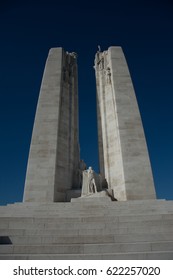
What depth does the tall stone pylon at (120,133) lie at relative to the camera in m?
12.4

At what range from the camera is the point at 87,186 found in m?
12.7

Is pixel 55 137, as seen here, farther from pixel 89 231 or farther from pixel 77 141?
pixel 89 231

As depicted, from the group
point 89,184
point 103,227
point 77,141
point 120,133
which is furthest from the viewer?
point 77,141

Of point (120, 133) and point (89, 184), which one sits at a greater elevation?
point (120, 133)

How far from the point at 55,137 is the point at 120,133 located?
14.1 ft

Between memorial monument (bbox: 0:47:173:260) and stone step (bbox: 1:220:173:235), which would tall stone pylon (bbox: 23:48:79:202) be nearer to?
memorial monument (bbox: 0:47:173:260)

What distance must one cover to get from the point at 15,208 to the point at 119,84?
1144 cm

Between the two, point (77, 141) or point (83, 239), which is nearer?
point (83, 239)

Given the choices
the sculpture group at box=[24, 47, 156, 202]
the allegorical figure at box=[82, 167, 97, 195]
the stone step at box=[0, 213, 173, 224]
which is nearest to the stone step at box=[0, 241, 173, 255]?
the stone step at box=[0, 213, 173, 224]

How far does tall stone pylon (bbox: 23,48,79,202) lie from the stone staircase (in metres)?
2.58

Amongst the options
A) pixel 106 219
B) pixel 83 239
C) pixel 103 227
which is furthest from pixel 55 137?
pixel 83 239

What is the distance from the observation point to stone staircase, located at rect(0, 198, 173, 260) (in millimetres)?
5750
